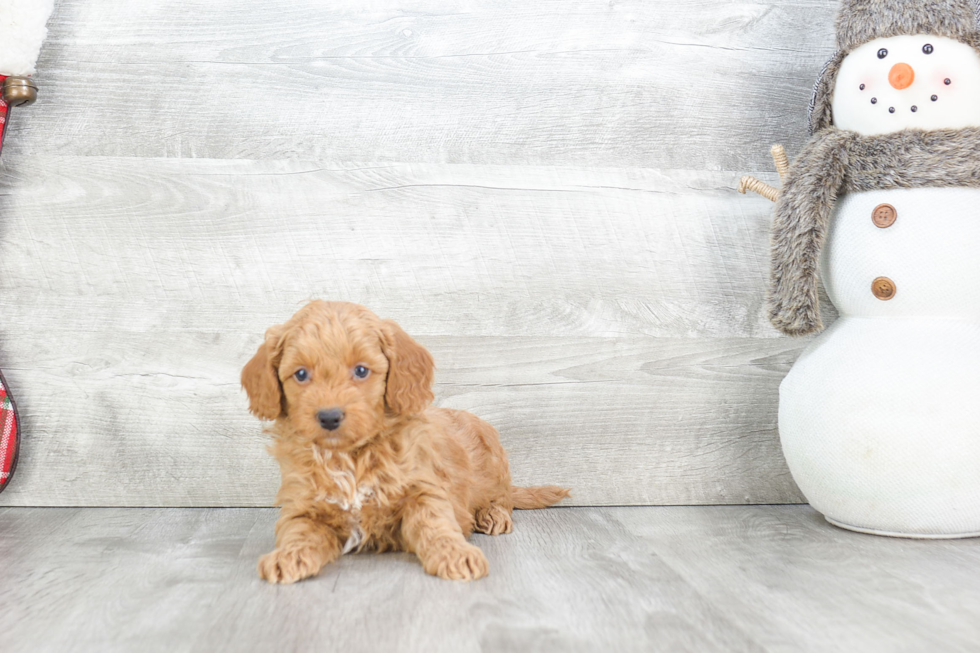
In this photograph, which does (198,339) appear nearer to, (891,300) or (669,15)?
(669,15)

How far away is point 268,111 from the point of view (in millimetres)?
1859

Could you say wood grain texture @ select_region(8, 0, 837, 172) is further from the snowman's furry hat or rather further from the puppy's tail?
the puppy's tail

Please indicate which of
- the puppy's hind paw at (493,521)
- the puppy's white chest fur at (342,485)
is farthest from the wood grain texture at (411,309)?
the puppy's white chest fur at (342,485)

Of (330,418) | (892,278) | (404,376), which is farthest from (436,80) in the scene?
(892,278)

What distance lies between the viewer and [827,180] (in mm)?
1623

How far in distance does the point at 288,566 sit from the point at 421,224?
2.89ft

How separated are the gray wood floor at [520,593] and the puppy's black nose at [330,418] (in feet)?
0.82

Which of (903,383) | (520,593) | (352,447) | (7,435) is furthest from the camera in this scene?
(7,435)

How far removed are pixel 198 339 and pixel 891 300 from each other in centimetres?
148

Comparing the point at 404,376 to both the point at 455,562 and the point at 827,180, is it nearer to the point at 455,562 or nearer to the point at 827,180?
the point at 455,562

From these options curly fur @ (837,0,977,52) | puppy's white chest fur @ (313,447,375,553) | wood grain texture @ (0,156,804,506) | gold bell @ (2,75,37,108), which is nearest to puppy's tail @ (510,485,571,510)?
wood grain texture @ (0,156,804,506)

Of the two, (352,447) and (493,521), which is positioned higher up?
(352,447)

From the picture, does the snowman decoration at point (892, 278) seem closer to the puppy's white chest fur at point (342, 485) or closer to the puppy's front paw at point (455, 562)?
the puppy's front paw at point (455, 562)

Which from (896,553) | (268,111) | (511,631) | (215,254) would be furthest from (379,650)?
(268,111)
